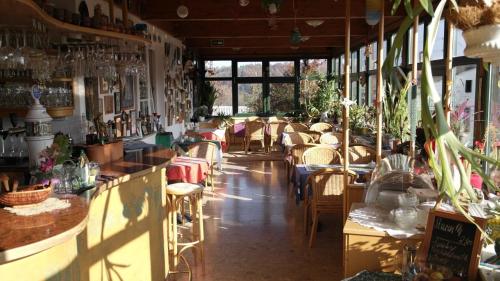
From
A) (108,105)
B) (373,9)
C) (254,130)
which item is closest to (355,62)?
(254,130)

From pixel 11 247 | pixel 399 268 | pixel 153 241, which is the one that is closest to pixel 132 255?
pixel 153 241

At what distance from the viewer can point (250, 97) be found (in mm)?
13680

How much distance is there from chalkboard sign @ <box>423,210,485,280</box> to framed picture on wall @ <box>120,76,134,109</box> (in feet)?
15.8

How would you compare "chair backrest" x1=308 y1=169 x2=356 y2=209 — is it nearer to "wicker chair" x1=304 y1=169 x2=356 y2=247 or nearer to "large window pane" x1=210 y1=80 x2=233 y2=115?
"wicker chair" x1=304 y1=169 x2=356 y2=247

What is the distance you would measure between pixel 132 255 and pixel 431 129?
9.15 ft

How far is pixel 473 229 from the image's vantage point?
2.05 m

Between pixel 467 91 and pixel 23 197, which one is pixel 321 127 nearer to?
pixel 467 91

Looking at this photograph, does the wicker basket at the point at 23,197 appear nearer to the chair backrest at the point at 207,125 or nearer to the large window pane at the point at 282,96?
the chair backrest at the point at 207,125

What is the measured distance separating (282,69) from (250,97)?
1.19m

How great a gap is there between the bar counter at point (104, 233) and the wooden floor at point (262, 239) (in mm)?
752

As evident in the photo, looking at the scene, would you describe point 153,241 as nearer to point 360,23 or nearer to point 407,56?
point 407,56

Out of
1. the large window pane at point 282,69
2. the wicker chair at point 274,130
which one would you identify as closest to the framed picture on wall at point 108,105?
the wicker chair at point 274,130

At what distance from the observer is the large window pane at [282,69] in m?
13.5

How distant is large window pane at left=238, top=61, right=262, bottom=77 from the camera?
1351 centimetres
